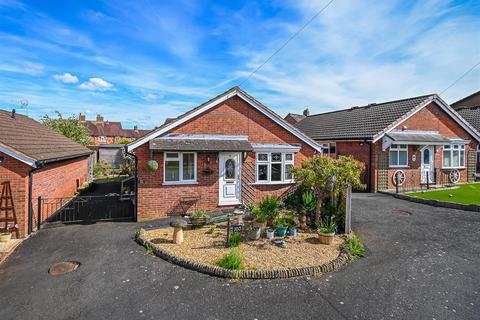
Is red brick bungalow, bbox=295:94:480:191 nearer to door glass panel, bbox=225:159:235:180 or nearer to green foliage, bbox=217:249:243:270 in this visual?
door glass panel, bbox=225:159:235:180

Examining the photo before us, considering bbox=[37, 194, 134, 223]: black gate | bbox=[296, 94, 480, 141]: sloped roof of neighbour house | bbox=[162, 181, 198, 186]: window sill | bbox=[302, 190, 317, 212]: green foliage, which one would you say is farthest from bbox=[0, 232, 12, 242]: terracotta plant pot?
bbox=[296, 94, 480, 141]: sloped roof of neighbour house

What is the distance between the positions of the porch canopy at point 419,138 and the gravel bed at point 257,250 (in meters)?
10.7

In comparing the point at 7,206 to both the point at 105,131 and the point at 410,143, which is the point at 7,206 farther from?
the point at 105,131

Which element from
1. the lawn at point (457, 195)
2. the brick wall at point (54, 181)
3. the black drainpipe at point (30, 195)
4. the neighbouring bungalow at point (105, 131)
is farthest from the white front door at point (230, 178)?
the neighbouring bungalow at point (105, 131)

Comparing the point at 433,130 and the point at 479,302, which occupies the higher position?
the point at 433,130

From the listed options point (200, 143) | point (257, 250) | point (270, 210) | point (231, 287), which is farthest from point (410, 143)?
point (231, 287)

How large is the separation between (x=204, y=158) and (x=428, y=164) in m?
15.8

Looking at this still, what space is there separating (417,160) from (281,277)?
630 inches

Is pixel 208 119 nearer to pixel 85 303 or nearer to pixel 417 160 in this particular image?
pixel 85 303

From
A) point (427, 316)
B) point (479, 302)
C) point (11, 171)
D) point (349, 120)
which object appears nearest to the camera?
point (427, 316)

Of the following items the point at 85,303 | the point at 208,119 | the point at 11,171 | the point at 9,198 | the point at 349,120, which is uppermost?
the point at 349,120

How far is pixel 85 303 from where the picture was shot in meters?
5.30

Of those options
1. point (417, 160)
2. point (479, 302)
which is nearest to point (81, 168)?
point (479, 302)

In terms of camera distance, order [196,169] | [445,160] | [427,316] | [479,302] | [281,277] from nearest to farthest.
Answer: [427,316] → [479,302] → [281,277] → [196,169] → [445,160]
